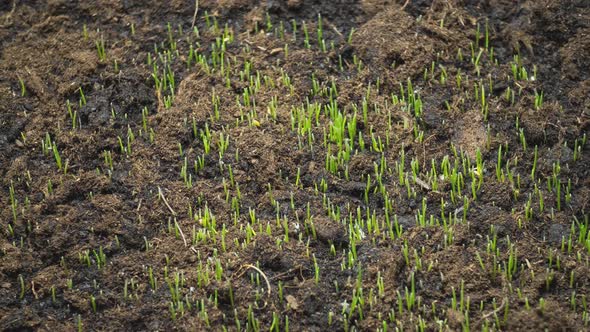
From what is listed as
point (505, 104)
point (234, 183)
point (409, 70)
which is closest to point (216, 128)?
point (234, 183)

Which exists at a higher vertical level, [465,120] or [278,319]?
[465,120]

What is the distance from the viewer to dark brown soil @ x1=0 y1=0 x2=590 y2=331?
153 inches

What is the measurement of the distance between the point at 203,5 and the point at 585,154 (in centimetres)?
278

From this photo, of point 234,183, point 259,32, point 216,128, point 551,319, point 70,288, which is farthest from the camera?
point 259,32

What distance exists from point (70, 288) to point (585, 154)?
2943 millimetres

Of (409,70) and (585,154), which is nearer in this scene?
(585,154)

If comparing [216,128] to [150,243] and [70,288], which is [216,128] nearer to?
[150,243]

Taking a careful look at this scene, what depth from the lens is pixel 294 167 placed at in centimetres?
456

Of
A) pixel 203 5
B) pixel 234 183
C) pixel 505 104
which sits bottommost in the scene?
pixel 234 183

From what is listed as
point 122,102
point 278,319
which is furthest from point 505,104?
point 122,102

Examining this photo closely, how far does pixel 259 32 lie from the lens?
5469 millimetres

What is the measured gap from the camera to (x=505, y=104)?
4.88 m

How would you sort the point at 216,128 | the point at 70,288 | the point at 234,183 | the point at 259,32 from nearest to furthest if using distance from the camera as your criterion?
the point at 70,288, the point at 234,183, the point at 216,128, the point at 259,32

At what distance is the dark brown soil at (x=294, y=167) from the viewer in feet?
12.8
